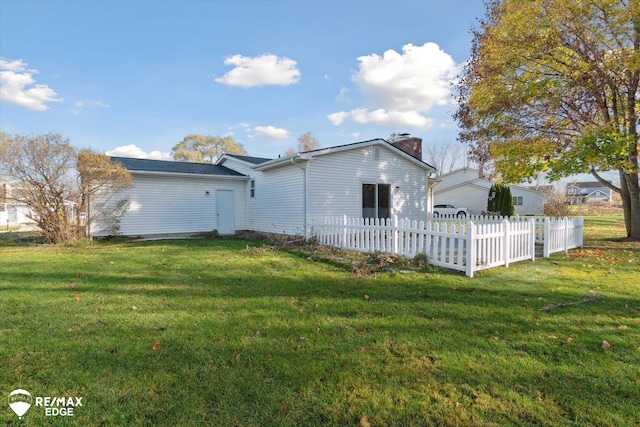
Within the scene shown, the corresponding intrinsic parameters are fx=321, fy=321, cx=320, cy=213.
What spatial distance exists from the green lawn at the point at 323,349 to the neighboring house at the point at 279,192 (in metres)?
6.40

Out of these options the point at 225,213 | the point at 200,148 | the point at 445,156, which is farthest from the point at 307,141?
the point at 225,213

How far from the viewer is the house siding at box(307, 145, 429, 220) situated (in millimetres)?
11867

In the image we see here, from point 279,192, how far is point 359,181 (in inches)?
130

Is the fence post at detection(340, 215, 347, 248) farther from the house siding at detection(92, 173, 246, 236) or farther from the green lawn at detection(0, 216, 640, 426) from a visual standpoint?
the house siding at detection(92, 173, 246, 236)

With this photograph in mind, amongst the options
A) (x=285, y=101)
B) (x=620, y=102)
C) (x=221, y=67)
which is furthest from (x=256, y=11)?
(x=620, y=102)

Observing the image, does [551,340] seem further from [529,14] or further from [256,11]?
[256,11]

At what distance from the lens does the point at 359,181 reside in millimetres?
12844

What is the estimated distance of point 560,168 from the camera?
10.2 metres

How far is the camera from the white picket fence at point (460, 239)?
6473 mm

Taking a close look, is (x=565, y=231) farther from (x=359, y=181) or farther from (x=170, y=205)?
(x=170, y=205)

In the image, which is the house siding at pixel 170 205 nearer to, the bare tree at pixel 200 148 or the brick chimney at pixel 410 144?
the brick chimney at pixel 410 144

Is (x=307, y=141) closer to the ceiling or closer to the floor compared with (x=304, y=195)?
closer to the ceiling

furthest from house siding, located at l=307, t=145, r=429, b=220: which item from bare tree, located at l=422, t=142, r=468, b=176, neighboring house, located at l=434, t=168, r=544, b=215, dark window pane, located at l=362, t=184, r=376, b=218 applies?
bare tree, located at l=422, t=142, r=468, b=176

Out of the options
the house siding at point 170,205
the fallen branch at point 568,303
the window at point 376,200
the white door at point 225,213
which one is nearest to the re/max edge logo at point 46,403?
the fallen branch at point 568,303
